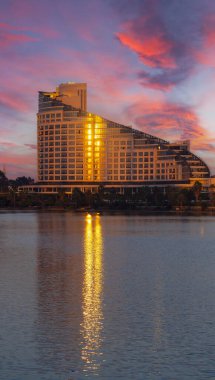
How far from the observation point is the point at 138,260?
57.0 m

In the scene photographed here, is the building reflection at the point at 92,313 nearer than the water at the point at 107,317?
No

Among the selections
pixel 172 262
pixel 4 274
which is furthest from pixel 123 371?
pixel 172 262

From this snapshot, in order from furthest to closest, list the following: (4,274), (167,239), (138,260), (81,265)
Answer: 1. (167,239)
2. (138,260)
3. (81,265)
4. (4,274)

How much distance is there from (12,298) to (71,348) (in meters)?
11.6

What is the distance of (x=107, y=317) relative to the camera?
1217 inches

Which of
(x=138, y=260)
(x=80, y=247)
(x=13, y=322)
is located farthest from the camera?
(x=80, y=247)

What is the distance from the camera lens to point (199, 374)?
2200cm

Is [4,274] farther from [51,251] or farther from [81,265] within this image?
[51,251]

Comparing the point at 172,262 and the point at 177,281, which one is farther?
the point at 172,262

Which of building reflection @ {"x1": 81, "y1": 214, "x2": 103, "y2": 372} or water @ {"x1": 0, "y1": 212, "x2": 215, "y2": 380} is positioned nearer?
water @ {"x1": 0, "y1": 212, "x2": 215, "y2": 380}

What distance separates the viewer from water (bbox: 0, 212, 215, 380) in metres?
22.9

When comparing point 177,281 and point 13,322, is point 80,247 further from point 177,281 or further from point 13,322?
point 13,322

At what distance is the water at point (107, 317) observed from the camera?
2291 centimetres

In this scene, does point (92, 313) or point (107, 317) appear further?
point (92, 313)
